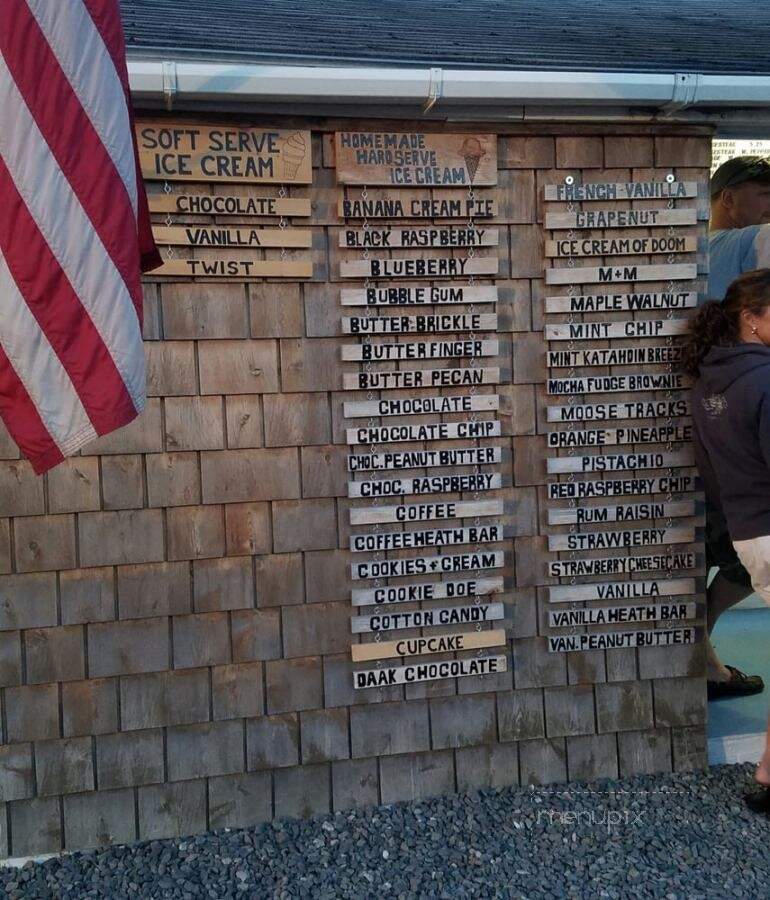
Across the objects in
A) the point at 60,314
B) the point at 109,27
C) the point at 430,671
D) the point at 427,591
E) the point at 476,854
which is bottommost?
the point at 476,854

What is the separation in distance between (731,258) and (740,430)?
1.07m

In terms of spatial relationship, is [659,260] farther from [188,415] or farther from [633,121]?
[188,415]

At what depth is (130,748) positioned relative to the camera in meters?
3.21

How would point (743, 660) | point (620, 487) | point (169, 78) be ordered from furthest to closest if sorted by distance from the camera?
point (743, 660) → point (620, 487) → point (169, 78)

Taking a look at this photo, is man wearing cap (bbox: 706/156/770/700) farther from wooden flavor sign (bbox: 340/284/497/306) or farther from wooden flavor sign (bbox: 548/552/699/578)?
wooden flavor sign (bbox: 340/284/497/306)

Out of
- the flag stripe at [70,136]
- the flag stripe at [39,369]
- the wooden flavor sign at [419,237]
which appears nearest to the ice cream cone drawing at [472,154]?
the wooden flavor sign at [419,237]

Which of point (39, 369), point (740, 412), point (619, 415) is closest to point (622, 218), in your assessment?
point (619, 415)

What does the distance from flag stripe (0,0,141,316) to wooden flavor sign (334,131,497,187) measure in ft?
3.65

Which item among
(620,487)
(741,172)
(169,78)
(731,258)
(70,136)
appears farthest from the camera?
(741,172)

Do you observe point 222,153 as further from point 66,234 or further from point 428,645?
point 428,645

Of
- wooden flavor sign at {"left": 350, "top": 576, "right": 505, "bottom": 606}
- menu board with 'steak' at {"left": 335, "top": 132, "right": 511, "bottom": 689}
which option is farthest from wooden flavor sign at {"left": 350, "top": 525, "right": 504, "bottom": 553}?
wooden flavor sign at {"left": 350, "top": 576, "right": 505, "bottom": 606}

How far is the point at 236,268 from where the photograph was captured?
317cm

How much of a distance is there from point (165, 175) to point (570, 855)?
2541mm

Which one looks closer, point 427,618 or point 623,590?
point 427,618
